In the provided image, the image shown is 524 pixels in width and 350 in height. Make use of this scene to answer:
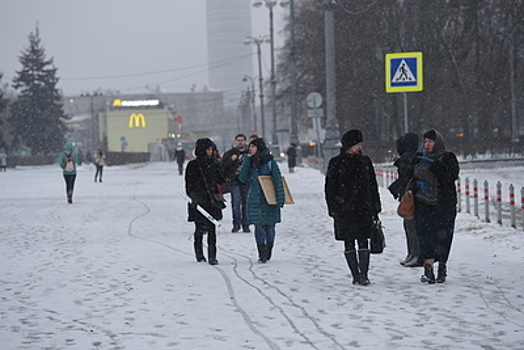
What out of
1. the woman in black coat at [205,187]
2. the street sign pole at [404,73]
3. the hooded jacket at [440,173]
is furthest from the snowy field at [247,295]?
the street sign pole at [404,73]

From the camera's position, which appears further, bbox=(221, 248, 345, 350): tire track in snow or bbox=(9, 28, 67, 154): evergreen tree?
bbox=(9, 28, 67, 154): evergreen tree

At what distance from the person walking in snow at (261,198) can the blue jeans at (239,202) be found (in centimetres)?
386

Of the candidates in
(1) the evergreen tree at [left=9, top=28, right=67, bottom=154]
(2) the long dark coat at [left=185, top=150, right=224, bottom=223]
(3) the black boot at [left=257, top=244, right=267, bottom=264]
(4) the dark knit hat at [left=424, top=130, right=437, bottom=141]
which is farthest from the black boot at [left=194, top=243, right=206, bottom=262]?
(1) the evergreen tree at [left=9, top=28, right=67, bottom=154]

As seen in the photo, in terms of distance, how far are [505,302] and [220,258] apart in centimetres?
445

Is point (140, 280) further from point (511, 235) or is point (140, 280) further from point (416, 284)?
point (511, 235)

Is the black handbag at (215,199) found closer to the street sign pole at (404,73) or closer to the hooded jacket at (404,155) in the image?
the hooded jacket at (404,155)

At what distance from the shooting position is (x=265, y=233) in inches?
425

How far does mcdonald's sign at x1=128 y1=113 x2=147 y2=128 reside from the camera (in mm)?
124312

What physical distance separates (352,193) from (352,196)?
31mm

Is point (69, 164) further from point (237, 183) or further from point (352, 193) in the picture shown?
point (352, 193)

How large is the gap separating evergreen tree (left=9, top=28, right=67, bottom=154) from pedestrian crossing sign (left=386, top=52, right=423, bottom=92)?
70692mm

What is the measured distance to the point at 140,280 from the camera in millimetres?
9523

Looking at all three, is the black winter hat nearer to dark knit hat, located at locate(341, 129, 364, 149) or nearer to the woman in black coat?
the woman in black coat

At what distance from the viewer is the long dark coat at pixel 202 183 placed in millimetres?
10688
